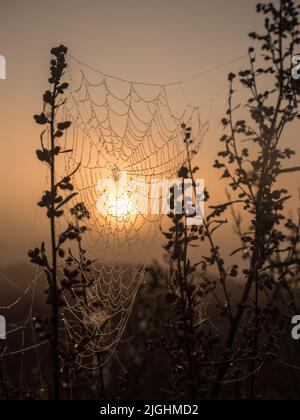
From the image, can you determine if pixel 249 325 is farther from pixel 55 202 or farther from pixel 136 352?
pixel 55 202

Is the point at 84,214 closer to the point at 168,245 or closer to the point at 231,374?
the point at 168,245

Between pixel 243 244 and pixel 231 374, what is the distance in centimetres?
143

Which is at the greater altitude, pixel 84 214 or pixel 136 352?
pixel 84 214

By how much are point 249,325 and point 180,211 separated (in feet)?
4.84

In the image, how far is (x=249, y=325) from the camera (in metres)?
6.11

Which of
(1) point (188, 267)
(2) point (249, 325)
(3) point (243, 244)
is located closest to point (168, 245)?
(1) point (188, 267)

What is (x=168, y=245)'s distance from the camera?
5984mm
